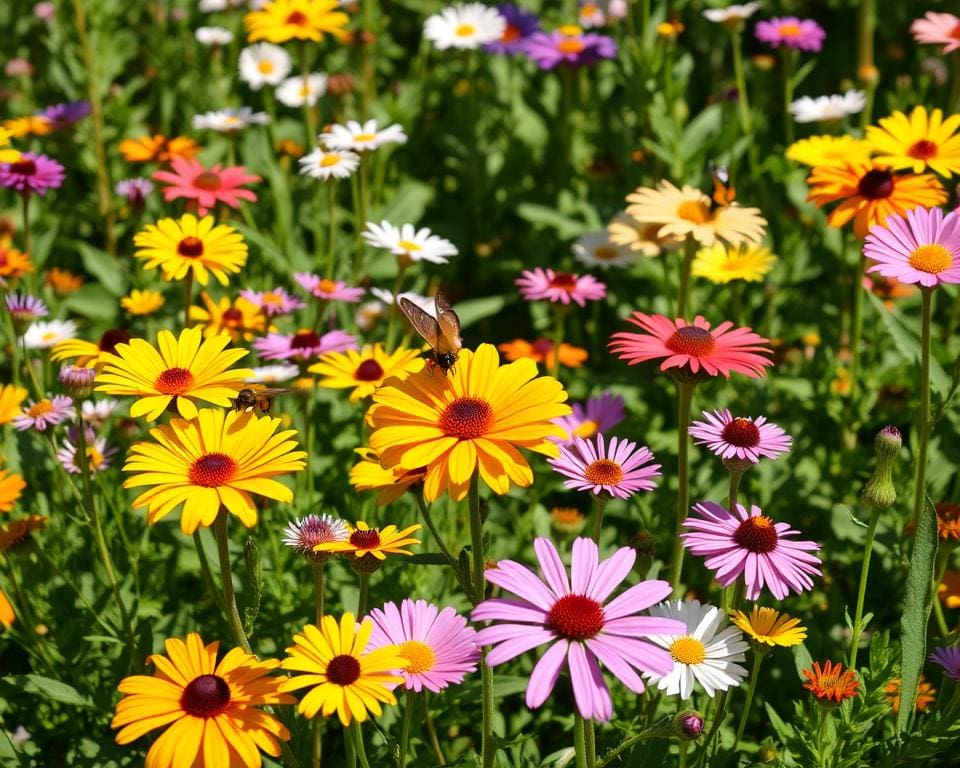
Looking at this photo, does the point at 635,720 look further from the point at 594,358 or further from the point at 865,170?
the point at 594,358

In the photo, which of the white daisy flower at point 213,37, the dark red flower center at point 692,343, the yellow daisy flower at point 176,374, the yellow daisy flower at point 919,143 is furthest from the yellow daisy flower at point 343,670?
the white daisy flower at point 213,37

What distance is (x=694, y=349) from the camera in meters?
1.67

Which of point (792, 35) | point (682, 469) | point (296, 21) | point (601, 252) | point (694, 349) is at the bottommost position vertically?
→ point (601, 252)

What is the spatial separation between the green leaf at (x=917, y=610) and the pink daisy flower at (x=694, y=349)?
41 cm

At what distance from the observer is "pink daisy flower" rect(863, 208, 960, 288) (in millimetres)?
1739

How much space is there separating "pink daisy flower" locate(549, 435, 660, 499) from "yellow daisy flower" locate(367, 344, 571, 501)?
0.68 feet

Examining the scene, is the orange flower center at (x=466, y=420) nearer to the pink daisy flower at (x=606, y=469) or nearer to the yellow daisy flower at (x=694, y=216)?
the pink daisy flower at (x=606, y=469)

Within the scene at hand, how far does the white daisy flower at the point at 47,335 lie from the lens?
2.65 meters

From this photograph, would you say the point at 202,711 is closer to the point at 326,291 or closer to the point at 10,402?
the point at 10,402

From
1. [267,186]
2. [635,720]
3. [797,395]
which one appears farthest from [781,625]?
[267,186]

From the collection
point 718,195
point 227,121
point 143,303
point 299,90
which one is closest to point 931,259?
point 718,195

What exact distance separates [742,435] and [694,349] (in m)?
0.16

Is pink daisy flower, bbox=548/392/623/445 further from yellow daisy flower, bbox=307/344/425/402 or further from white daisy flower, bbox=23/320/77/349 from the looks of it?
white daisy flower, bbox=23/320/77/349

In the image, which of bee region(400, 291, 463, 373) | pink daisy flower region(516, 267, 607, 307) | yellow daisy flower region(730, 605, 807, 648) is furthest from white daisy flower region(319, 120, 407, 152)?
yellow daisy flower region(730, 605, 807, 648)
